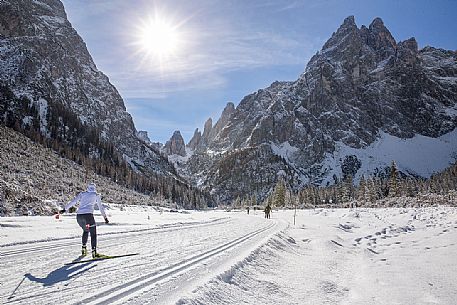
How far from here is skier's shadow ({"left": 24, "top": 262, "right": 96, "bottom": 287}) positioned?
6.31m

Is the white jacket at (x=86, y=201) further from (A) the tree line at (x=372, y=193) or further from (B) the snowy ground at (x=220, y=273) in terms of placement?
(A) the tree line at (x=372, y=193)

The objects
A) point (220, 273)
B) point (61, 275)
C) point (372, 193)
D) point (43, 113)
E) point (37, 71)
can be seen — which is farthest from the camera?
point (37, 71)

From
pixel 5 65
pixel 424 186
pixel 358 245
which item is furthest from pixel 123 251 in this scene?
pixel 5 65

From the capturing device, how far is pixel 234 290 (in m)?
7.14

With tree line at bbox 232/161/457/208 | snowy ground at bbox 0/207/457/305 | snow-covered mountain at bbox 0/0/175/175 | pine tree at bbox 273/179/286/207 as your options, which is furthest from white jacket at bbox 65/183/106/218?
snow-covered mountain at bbox 0/0/175/175

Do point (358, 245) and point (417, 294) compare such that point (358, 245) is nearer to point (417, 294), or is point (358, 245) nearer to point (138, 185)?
point (417, 294)

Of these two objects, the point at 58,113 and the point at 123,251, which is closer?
the point at 123,251

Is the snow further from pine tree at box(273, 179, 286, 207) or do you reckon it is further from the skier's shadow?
the skier's shadow

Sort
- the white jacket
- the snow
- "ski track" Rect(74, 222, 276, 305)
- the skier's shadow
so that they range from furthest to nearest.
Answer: the snow
the white jacket
the skier's shadow
"ski track" Rect(74, 222, 276, 305)

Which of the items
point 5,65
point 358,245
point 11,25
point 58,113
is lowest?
point 358,245

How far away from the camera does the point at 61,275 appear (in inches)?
269

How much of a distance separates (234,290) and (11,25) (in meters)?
214

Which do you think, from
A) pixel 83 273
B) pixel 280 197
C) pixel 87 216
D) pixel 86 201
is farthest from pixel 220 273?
pixel 280 197

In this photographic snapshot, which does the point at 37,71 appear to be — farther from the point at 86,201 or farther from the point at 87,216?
the point at 87,216
